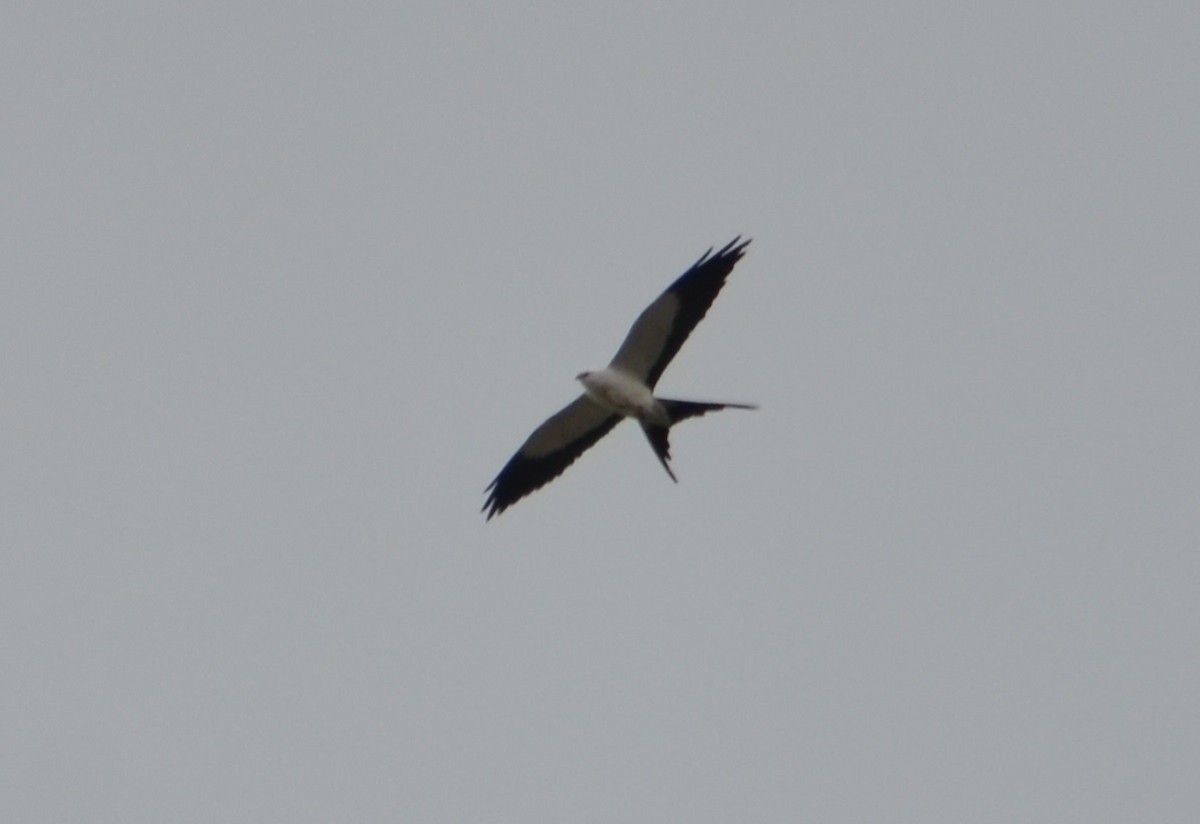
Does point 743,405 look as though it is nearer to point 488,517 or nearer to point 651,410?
point 651,410

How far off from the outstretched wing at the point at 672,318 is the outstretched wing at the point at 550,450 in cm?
65

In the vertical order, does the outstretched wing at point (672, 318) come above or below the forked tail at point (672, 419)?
above

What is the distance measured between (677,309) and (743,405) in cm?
136

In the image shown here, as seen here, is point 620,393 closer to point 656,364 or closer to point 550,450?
point 656,364

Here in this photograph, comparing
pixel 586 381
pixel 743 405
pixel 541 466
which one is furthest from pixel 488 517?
pixel 743 405

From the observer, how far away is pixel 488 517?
18.7 m

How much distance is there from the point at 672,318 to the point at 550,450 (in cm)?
199

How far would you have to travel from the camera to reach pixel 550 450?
59.9ft

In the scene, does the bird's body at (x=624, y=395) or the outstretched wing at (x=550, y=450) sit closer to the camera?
the bird's body at (x=624, y=395)

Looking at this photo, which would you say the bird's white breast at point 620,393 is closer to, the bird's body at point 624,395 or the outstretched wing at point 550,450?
the bird's body at point 624,395

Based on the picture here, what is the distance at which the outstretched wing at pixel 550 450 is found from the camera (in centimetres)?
1780

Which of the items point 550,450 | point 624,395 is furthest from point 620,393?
point 550,450

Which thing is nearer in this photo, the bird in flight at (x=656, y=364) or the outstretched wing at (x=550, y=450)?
the bird in flight at (x=656, y=364)

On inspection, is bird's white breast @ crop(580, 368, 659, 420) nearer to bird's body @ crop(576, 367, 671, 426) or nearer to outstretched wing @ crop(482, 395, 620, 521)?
bird's body @ crop(576, 367, 671, 426)
